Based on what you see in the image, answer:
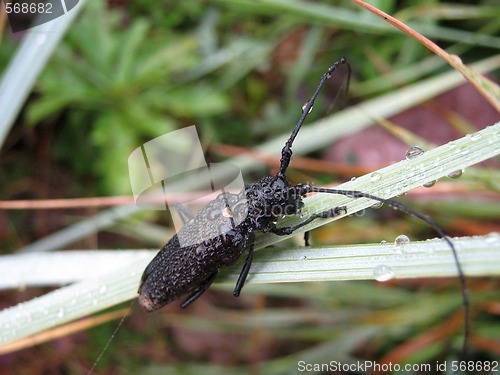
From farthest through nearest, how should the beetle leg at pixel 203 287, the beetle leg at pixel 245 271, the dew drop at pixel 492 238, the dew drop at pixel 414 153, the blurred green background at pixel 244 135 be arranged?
1. the blurred green background at pixel 244 135
2. the beetle leg at pixel 203 287
3. the beetle leg at pixel 245 271
4. the dew drop at pixel 414 153
5. the dew drop at pixel 492 238

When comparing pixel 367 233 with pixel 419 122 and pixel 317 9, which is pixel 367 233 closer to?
pixel 419 122

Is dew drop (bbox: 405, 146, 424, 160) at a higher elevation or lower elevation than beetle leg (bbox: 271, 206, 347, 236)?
higher

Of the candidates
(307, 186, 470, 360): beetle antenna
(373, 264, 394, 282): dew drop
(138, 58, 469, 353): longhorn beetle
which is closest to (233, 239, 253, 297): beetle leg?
(138, 58, 469, 353): longhorn beetle

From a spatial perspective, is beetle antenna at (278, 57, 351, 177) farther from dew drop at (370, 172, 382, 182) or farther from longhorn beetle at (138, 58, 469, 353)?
dew drop at (370, 172, 382, 182)

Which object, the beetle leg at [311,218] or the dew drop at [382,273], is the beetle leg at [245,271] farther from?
the dew drop at [382,273]

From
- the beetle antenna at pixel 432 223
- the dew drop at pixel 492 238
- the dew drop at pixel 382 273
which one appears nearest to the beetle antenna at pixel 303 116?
the beetle antenna at pixel 432 223

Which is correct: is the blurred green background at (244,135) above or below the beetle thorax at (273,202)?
below

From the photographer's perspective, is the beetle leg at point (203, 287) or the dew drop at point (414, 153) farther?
the beetle leg at point (203, 287)
